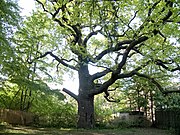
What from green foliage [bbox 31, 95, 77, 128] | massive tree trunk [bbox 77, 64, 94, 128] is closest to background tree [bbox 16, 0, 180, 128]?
massive tree trunk [bbox 77, 64, 94, 128]

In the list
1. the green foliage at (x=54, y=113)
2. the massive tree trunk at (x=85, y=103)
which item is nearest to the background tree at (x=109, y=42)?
the massive tree trunk at (x=85, y=103)

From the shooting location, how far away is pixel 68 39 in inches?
551

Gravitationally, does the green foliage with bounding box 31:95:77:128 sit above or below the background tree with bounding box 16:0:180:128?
below

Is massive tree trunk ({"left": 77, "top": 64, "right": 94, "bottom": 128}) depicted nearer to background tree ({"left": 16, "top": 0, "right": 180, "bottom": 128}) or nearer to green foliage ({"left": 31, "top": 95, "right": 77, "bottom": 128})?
background tree ({"left": 16, "top": 0, "right": 180, "bottom": 128})

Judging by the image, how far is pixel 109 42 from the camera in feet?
32.4

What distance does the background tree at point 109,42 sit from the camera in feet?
30.7

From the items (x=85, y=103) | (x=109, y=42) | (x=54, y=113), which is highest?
(x=109, y=42)

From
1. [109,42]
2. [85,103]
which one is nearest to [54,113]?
[85,103]

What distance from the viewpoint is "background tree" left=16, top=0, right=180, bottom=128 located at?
9346 millimetres

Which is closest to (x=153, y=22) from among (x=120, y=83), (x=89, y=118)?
(x=89, y=118)

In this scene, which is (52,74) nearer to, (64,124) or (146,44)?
(64,124)

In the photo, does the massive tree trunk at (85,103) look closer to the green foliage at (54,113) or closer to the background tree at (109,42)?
the background tree at (109,42)

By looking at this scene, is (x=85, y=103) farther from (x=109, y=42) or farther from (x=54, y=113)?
(x=109, y=42)

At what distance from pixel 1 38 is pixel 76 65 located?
729 cm
